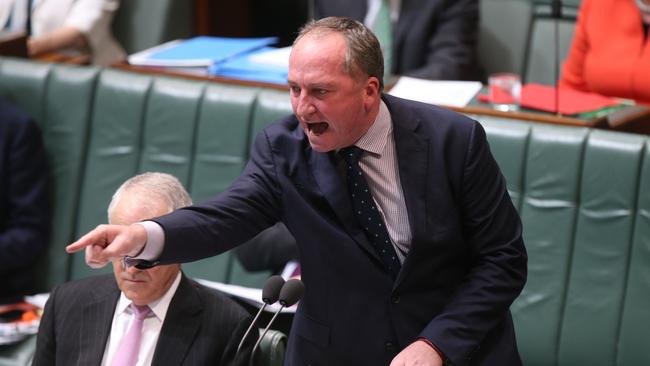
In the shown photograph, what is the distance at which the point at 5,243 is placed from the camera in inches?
130

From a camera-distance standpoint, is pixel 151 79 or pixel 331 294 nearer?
pixel 331 294

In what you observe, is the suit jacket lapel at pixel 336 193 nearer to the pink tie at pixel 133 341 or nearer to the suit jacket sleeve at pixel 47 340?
the pink tie at pixel 133 341

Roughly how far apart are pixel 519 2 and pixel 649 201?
61.8 inches

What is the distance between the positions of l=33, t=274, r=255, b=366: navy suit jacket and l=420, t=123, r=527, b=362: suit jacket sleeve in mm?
434

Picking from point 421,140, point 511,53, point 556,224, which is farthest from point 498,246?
point 511,53

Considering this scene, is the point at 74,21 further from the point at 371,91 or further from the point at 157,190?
the point at 371,91

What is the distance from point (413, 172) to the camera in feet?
6.74

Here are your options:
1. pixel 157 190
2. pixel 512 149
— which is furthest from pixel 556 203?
pixel 157 190

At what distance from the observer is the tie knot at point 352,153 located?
6.74 ft

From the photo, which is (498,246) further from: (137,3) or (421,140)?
(137,3)

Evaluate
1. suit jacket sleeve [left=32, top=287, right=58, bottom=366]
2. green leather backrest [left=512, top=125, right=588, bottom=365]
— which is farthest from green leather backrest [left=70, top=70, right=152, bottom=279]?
green leather backrest [left=512, top=125, right=588, bottom=365]

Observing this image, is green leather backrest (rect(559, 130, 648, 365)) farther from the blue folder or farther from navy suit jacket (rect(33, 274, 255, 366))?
the blue folder

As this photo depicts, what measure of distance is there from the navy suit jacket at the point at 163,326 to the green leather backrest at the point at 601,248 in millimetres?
1004

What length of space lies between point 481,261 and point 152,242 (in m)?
0.60
